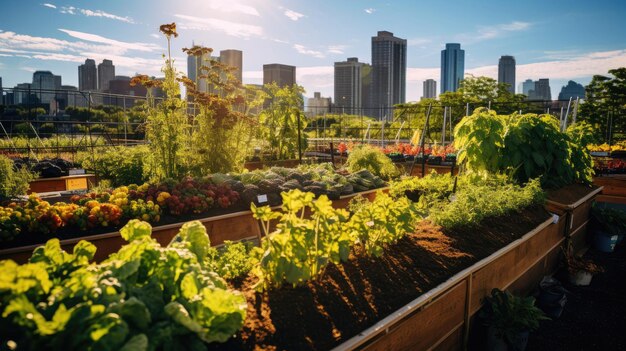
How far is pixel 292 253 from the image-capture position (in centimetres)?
220

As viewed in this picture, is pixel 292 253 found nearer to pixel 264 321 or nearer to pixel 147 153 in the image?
pixel 264 321

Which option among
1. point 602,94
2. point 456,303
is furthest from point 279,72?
point 456,303

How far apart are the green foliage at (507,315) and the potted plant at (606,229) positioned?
363 cm

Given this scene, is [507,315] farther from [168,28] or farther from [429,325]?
[168,28]

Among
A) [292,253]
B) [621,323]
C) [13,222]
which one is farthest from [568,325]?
[13,222]

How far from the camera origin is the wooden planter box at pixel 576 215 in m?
4.89

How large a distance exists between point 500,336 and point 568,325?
1192 millimetres

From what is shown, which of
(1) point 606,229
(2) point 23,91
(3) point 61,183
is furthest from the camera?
(2) point 23,91

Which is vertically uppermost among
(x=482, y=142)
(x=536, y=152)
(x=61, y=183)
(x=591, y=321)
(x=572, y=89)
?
(x=572, y=89)

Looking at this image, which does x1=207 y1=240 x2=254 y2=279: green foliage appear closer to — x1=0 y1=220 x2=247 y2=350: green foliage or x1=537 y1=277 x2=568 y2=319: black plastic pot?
x1=0 y1=220 x2=247 y2=350: green foliage

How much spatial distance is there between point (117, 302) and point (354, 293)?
1.34m

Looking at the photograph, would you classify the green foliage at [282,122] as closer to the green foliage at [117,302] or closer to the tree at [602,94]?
the green foliage at [117,302]

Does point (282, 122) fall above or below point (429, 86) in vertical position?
below

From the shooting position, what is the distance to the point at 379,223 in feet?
9.24
